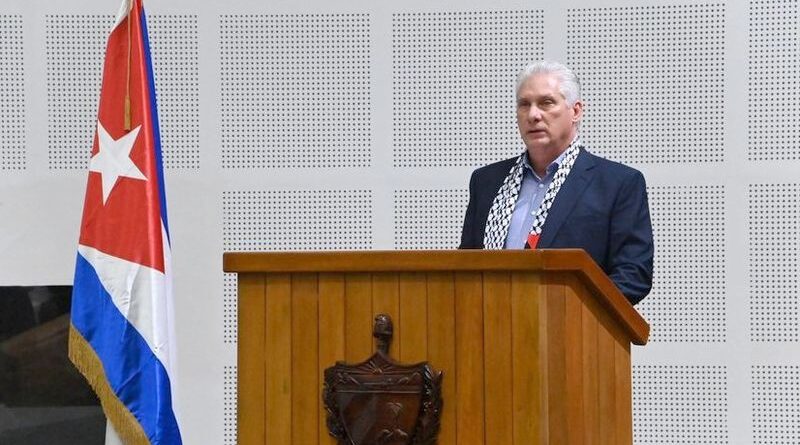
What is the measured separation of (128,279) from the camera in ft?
15.4

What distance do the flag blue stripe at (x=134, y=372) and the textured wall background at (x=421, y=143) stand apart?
0.91 metres

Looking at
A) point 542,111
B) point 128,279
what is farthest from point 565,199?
point 128,279

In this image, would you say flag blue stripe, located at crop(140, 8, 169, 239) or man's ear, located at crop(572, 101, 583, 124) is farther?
flag blue stripe, located at crop(140, 8, 169, 239)

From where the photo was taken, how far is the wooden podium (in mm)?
2609

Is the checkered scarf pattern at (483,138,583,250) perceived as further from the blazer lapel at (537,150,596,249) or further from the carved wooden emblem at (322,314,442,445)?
the carved wooden emblem at (322,314,442,445)

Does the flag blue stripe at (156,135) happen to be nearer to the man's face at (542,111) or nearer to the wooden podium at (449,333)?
the man's face at (542,111)

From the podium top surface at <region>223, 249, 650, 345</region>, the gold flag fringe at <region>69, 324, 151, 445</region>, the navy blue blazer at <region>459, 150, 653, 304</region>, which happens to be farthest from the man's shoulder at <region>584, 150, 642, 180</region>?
the gold flag fringe at <region>69, 324, 151, 445</region>

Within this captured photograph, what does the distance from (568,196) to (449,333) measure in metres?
0.84

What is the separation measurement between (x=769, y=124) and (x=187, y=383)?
285 centimetres

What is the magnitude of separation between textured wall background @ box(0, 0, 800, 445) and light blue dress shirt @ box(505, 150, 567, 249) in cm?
202

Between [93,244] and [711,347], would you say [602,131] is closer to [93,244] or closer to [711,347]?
[711,347]

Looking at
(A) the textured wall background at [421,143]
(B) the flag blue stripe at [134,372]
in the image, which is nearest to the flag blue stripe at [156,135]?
(B) the flag blue stripe at [134,372]

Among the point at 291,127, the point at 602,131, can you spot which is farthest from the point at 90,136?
the point at 602,131

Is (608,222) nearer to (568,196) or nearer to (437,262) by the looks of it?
(568,196)
